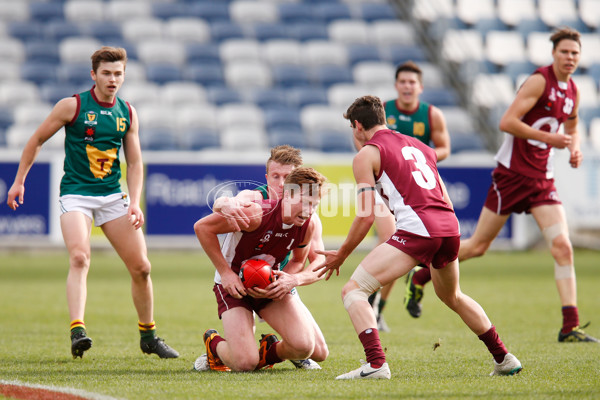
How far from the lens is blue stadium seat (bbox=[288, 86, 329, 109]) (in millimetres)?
19812

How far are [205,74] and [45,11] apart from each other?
14.6ft

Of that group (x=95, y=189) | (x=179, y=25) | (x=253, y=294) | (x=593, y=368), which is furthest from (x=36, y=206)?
(x=593, y=368)

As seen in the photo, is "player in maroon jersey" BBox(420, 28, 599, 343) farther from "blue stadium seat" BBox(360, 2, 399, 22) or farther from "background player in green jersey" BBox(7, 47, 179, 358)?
"blue stadium seat" BBox(360, 2, 399, 22)

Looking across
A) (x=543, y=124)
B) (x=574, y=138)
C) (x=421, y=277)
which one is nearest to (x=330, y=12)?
(x=574, y=138)

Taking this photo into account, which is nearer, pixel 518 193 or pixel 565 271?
pixel 565 271

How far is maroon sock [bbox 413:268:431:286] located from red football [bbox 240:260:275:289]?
2.46 meters

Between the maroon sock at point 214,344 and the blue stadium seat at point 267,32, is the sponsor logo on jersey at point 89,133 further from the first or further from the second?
the blue stadium seat at point 267,32

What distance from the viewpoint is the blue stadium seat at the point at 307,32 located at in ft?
→ 69.5

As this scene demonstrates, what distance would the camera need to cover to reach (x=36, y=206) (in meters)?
15.2

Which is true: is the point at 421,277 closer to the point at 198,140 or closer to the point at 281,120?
the point at 198,140

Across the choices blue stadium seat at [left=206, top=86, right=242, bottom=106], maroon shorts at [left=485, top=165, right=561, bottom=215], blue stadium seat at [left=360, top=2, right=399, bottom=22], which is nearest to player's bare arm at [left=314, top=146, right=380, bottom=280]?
maroon shorts at [left=485, top=165, right=561, bottom=215]

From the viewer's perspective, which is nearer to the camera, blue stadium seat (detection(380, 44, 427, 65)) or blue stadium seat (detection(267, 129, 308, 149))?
blue stadium seat (detection(267, 129, 308, 149))

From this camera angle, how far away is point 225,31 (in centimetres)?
2100

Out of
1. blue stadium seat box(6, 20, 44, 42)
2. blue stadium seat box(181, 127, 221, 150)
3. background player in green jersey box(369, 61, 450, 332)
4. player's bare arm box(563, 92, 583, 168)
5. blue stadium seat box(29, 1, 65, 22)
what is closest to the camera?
player's bare arm box(563, 92, 583, 168)
